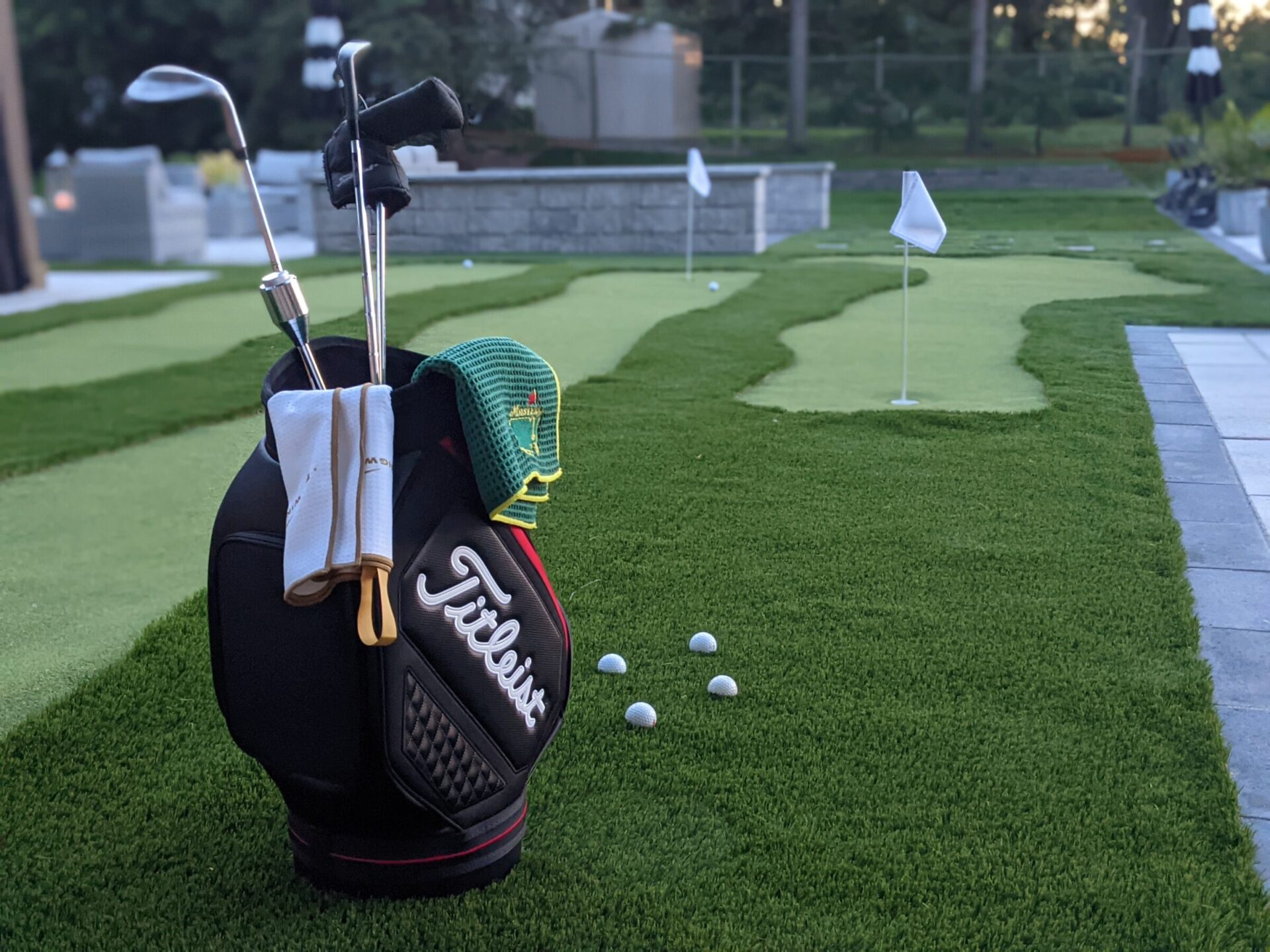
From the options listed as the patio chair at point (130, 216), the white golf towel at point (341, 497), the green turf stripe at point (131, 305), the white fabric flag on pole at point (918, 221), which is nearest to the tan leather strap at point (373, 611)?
the white golf towel at point (341, 497)

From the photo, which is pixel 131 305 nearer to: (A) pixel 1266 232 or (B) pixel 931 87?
(A) pixel 1266 232

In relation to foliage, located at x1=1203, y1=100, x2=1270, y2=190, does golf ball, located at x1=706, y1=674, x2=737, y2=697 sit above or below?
below

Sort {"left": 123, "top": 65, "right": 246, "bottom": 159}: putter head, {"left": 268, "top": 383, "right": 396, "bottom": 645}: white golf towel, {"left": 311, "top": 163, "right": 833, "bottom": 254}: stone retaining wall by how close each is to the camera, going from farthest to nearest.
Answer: {"left": 311, "top": 163, "right": 833, "bottom": 254}: stone retaining wall
{"left": 123, "top": 65, "right": 246, "bottom": 159}: putter head
{"left": 268, "top": 383, "right": 396, "bottom": 645}: white golf towel

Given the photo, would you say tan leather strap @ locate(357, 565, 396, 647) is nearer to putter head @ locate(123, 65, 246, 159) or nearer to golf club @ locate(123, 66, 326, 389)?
golf club @ locate(123, 66, 326, 389)

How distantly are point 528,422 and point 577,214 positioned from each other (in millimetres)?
10687

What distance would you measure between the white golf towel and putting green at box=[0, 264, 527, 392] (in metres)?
3.31

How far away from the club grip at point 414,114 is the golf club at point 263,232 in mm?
177

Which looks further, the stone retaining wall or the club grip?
the stone retaining wall

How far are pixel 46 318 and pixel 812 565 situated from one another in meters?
6.79

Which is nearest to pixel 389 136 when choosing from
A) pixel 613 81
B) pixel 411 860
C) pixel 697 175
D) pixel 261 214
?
pixel 261 214

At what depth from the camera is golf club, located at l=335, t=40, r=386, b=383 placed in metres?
1.62

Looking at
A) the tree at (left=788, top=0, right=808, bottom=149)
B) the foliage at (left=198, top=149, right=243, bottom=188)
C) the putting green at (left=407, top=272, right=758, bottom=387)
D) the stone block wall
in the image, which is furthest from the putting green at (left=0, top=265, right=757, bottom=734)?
the tree at (left=788, top=0, right=808, bottom=149)

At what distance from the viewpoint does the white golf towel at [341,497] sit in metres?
1.42

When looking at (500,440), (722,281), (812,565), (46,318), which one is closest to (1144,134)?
(722,281)
